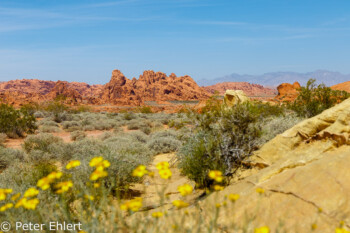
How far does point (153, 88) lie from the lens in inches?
4210

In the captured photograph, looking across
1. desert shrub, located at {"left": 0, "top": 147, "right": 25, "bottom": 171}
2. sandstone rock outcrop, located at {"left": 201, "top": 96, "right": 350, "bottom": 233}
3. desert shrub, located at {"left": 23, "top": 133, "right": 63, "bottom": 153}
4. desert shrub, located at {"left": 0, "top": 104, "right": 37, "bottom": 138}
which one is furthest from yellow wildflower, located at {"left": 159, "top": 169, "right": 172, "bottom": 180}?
desert shrub, located at {"left": 0, "top": 104, "right": 37, "bottom": 138}

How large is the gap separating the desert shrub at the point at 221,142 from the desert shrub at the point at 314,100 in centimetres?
743

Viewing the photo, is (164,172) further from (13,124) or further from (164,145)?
(13,124)

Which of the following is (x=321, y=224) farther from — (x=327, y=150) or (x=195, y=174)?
(x=195, y=174)

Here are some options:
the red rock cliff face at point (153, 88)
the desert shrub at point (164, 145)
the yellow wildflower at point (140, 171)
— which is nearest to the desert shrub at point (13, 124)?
the desert shrub at point (164, 145)

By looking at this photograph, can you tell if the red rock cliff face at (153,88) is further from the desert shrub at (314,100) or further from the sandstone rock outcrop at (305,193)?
the sandstone rock outcrop at (305,193)

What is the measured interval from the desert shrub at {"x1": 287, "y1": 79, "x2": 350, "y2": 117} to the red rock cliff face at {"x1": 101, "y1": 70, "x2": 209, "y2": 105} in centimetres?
7500

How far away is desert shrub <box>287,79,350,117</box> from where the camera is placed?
1373cm

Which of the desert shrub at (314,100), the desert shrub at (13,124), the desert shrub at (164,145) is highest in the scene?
the desert shrub at (314,100)

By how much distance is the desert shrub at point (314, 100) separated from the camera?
45.0ft

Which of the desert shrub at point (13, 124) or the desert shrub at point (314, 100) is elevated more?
the desert shrub at point (314, 100)

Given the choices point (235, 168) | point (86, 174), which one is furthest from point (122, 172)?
point (235, 168)

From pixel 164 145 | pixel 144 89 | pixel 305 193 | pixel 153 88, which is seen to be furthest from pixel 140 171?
pixel 153 88

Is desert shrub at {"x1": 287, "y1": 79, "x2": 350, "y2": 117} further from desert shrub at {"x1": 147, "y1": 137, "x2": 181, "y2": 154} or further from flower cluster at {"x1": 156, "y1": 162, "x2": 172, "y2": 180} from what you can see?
flower cluster at {"x1": 156, "y1": 162, "x2": 172, "y2": 180}
